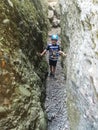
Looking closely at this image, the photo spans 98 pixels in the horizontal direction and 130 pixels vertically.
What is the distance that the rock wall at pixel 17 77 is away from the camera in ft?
26.9

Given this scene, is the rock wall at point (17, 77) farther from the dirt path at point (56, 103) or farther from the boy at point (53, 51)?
the dirt path at point (56, 103)

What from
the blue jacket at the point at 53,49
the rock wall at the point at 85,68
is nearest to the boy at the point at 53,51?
the blue jacket at the point at 53,49

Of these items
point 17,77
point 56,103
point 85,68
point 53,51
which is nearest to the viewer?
point 85,68

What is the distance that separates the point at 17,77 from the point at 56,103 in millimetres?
3691

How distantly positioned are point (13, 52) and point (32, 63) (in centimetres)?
232

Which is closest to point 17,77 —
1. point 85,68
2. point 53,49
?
point 85,68

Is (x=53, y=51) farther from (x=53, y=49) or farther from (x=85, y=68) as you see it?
(x=85, y=68)

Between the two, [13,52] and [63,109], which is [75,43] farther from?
[63,109]

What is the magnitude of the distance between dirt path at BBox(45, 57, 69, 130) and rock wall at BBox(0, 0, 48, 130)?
3.55ft

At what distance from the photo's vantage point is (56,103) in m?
12.1

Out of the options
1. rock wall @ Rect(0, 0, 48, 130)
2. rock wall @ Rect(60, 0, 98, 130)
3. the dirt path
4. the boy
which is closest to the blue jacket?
the boy

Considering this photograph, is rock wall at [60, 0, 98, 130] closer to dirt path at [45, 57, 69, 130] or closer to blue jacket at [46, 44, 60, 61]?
dirt path at [45, 57, 69, 130]

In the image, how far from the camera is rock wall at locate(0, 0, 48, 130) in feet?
26.9

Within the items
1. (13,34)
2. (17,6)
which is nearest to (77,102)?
(13,34)
